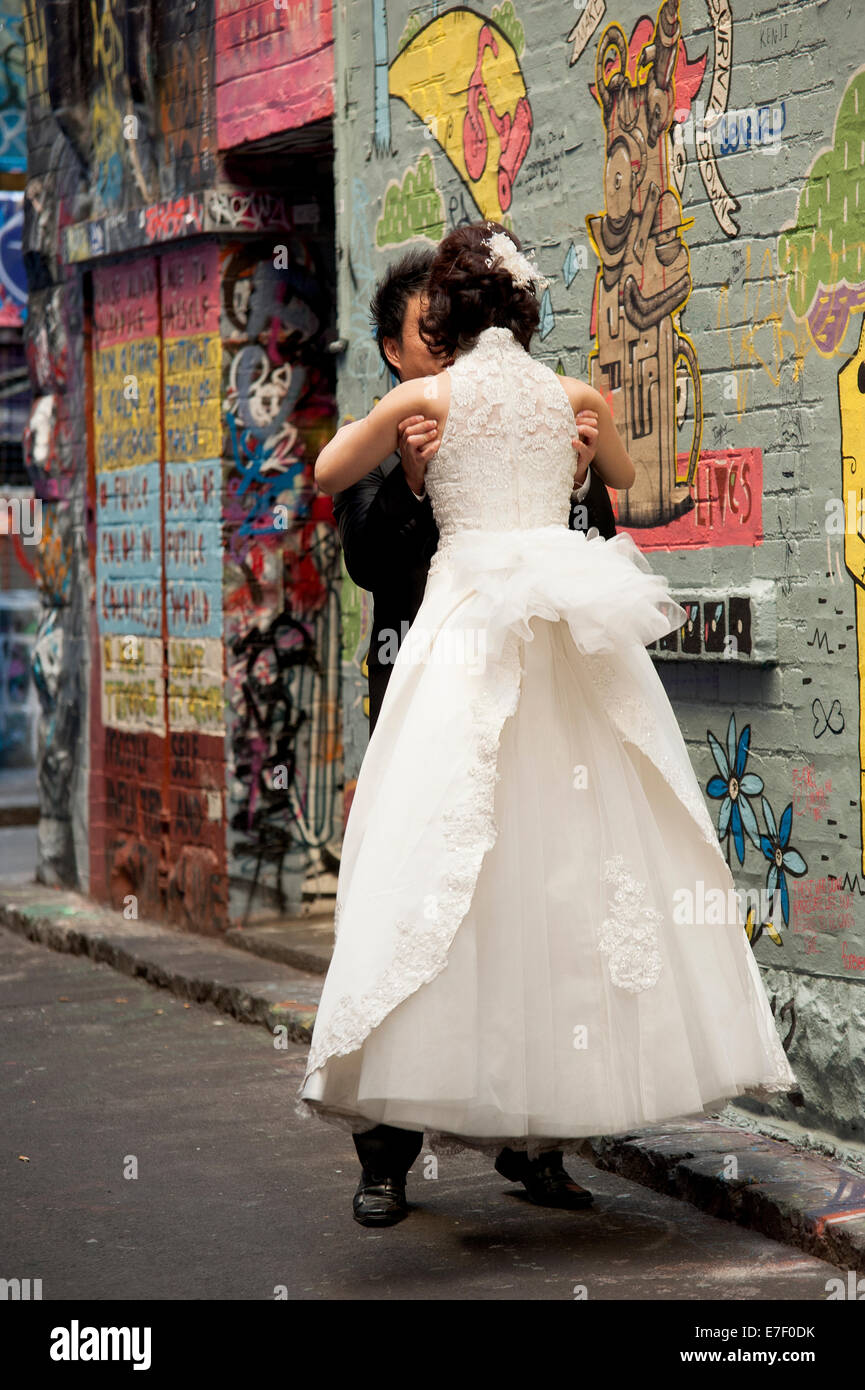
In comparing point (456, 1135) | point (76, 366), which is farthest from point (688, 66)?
point (76, 366)

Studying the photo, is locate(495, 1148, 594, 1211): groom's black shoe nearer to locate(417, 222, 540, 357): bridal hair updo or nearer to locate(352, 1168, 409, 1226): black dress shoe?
locate(352, 1168, 409, 1226): black dress shoe

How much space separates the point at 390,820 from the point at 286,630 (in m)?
4.33

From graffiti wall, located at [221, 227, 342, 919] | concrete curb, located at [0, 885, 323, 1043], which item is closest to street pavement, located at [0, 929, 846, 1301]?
concrete curb, located at [0, 885, 323, 1043]

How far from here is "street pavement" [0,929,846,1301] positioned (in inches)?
158

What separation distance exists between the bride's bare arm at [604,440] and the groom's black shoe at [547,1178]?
1.63 metres

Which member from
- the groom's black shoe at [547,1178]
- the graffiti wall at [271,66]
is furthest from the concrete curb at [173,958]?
the graffiti wall at [271,66]

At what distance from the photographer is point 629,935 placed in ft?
13.0

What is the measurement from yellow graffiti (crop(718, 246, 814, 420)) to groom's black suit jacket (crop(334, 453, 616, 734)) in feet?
2.27

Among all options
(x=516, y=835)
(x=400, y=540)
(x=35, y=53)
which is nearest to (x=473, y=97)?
(x=400, y=540)

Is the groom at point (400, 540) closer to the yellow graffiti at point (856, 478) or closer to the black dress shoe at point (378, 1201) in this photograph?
the black dress shoe at point (378, 1201)

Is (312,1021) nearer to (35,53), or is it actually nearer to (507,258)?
(507,258)

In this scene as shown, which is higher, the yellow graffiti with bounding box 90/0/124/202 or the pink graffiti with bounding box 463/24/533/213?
the yellow graffiti with bounding box 90/0/124/202

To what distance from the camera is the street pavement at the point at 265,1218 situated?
4016 mm

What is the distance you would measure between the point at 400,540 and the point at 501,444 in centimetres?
38
